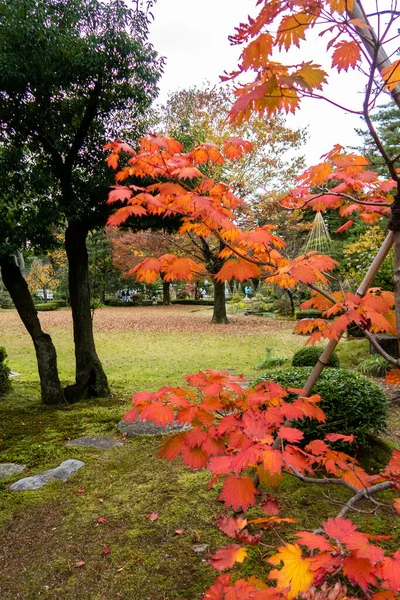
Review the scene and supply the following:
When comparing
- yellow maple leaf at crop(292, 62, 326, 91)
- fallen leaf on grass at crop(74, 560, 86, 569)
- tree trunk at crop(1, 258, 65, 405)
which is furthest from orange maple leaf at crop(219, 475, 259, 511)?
tree trunk at crop(1, 258, 65, 405)

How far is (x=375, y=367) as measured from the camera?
23.0 feet

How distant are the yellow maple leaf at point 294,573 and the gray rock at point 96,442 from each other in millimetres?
3184

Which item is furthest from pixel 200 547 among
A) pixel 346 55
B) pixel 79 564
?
pixel 346 55

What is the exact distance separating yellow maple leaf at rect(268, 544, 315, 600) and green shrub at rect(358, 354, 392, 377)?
6.30m

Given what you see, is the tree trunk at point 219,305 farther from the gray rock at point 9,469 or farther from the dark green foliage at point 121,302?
the dark green foliage at point 121,302

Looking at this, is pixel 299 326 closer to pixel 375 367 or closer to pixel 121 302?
pixel 375 367

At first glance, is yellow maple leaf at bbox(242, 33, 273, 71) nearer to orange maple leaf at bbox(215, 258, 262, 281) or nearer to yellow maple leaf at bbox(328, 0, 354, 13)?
yellow maple leaf at bbox(328, 0, 354, 13)

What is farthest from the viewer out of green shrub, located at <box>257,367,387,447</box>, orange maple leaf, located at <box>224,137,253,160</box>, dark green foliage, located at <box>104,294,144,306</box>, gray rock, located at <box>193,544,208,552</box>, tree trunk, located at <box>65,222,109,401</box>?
dark green foliage, located at <box>104,294,144,306</box>

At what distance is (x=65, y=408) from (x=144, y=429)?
1630 millimetres

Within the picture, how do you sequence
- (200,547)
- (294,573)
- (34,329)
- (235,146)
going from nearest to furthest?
(294,573)
(235,146)
(200,547)
(34,329)

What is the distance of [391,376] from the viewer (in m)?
1.70

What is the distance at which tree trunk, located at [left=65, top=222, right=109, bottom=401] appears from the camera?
5844mm

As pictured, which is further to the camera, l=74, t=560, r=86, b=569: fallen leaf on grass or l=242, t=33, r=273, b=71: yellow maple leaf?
l=74, t=560, r=86, b=569: fallen leaf on grass

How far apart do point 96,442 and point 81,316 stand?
226 cm
